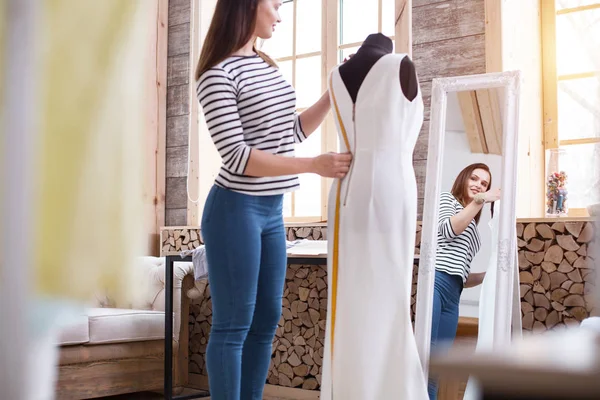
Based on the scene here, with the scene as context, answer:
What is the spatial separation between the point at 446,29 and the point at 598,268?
10.0ft

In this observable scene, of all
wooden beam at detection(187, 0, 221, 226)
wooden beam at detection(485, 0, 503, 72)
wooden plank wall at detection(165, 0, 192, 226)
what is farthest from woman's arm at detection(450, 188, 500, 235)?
wooden plank wall at detection(165, 0, 192, 226)

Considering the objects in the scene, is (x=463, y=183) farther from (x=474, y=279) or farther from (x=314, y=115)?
(x=314, y=115)

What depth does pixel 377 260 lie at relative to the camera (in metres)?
1.78

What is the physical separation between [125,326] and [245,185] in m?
2.08

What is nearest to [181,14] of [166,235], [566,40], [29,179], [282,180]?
[166,235]

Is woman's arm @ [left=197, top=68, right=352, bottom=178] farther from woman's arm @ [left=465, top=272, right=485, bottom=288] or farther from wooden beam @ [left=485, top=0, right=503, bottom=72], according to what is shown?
wooden beam @ [left=485, top=0, right=503, bottom=72]

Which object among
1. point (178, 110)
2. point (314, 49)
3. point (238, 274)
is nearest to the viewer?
point (238, 274)

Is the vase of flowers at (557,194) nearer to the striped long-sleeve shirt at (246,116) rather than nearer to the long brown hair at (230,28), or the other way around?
the striped long-sleeve shirt at (246,116)

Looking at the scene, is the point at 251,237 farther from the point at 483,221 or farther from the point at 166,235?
the point at 166,235

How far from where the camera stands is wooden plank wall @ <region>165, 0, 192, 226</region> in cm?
435

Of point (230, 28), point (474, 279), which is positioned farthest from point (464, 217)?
point (230, 28)

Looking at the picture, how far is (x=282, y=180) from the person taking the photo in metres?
1.80

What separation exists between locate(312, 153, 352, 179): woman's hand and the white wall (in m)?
1.00

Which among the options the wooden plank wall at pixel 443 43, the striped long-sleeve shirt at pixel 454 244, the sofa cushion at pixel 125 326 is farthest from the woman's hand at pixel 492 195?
the sofa cushion at pixel 125 326
